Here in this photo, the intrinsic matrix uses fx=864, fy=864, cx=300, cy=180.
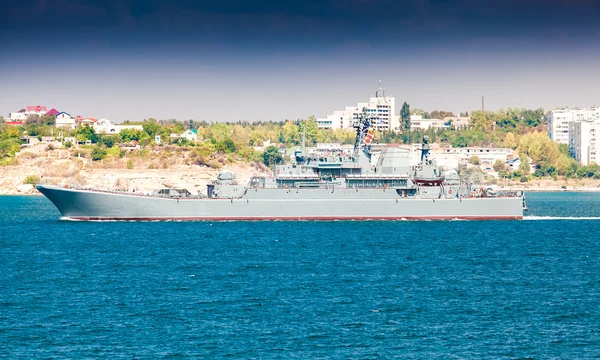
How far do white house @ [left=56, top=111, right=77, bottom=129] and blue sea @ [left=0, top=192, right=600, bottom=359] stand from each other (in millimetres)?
109424

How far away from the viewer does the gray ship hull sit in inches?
2494

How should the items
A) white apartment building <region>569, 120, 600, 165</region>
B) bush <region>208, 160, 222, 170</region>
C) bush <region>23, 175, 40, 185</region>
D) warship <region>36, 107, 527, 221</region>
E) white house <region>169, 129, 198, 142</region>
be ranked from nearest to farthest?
warship <region>36, 107, 527, 221</region> → bush <region>23, 175, 40, 185</region> → bush <region>208, 160, 222, 170</region> → white house <region>169, 129, 198, 142</region> → white apartment building <region>569, 120, 600, 165</region>

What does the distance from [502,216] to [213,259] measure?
98.3ft

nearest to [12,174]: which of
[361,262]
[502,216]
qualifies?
[502,216]

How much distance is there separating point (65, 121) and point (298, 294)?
140233mm

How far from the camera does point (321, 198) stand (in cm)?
6419

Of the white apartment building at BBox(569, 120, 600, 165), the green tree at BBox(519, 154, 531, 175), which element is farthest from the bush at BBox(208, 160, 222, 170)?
the white apartment building at BBox(569, 120, 600, 165)

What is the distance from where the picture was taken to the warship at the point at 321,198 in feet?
209

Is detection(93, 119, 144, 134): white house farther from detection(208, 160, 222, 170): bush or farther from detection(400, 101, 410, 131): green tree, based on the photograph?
detection(400, 101, 410, 131): green tree

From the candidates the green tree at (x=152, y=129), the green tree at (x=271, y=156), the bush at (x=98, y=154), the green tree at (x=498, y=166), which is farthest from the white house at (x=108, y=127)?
the green tree at (x=498, y=166)

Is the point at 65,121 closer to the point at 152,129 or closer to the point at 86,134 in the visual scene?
the point at 86,134

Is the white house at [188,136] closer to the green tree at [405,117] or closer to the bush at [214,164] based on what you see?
the bush at [214,164]

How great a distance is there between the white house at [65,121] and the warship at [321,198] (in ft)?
336

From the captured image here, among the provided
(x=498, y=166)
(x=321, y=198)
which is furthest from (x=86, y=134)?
(x=321, y=198)
